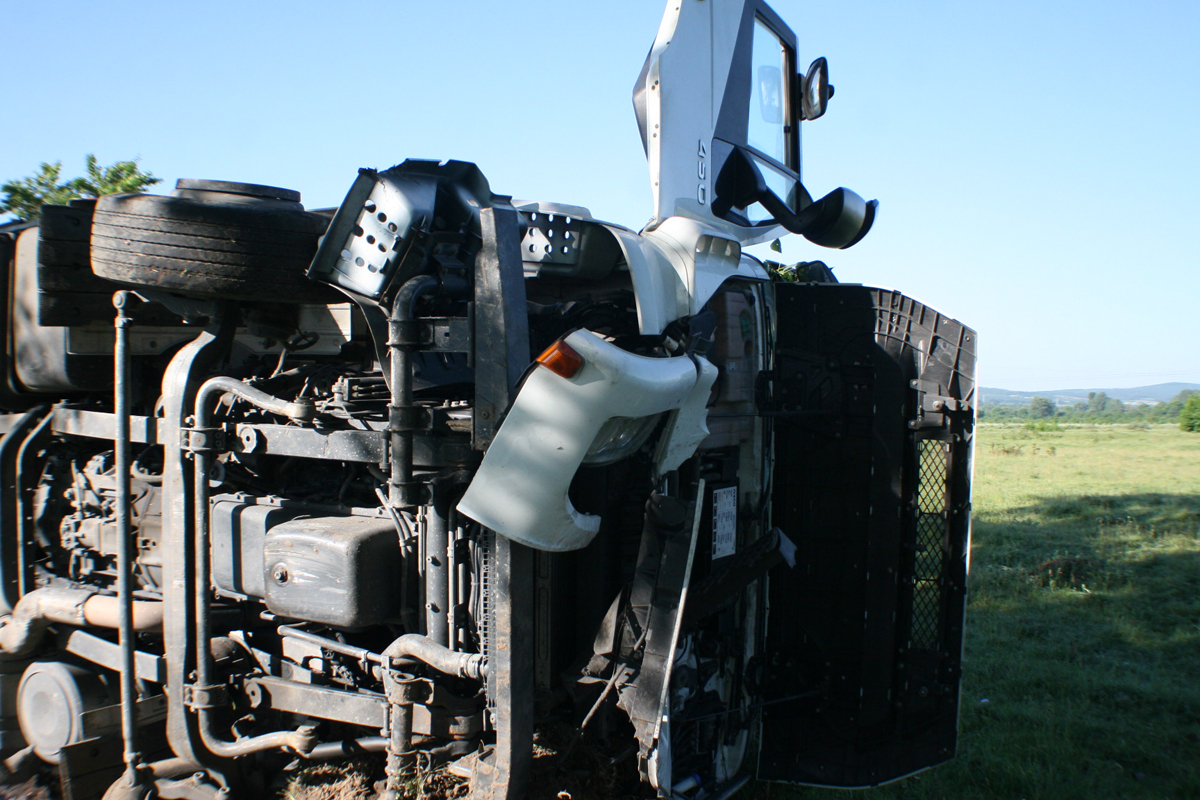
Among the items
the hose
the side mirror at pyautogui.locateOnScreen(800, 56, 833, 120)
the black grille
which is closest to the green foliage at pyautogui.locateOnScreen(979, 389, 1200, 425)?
the side mirror at pyautogui.locateOnScreen(800, 56, 833, 120)

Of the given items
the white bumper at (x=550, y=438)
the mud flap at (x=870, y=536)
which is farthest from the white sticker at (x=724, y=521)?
the white bumper at (x=550, y=438)

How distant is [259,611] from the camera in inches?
150

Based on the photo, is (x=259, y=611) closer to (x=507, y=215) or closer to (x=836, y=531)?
(x=507, y=215)

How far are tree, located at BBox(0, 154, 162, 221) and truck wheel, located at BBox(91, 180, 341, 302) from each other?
480 cm

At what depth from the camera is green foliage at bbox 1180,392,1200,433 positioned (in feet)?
114

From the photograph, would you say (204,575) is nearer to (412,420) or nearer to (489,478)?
(412,420)

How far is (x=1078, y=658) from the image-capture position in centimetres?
626

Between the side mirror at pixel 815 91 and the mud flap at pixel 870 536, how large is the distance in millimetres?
1295

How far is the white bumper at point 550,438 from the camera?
245cm

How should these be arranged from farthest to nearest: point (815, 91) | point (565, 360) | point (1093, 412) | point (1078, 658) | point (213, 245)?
point (1093, 412) < point (1078, 658) < point (815, 91) < point (213, 245) < point (565, 360)

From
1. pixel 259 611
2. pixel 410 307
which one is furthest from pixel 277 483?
pixel 410 307

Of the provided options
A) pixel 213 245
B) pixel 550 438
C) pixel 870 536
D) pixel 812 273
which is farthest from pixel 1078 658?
pixel 213 245

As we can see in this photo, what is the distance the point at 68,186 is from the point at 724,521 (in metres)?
7.10

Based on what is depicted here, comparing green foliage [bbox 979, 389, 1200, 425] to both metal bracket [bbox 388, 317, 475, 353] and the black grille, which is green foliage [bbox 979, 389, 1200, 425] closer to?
the black grille
